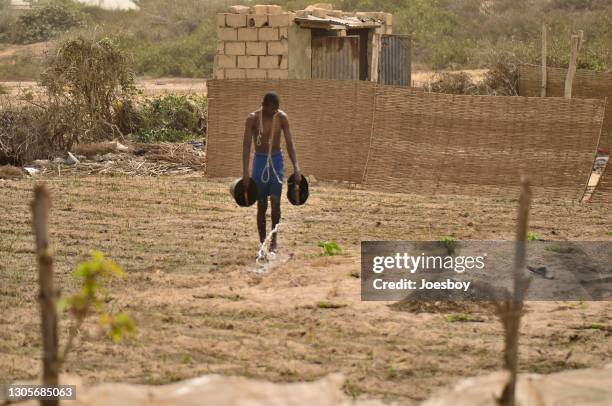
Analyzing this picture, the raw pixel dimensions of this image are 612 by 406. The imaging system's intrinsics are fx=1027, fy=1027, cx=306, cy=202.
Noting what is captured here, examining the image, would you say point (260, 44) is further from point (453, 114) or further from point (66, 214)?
point (66, 214)

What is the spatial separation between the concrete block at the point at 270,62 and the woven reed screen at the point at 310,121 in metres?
1.81

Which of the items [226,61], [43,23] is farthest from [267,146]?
[43,23]

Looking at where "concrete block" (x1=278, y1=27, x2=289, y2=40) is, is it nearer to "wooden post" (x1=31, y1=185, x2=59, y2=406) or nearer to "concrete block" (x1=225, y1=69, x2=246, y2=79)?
"concrete block" (x1=225, y1=69, x2=246, y2=79)

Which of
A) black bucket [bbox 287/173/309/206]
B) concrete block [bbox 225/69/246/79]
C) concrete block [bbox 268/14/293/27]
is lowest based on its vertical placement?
black bucket [bbox 287/173/309/206]

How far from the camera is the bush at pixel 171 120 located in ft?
58.2

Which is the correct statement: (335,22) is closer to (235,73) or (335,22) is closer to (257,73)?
(257,73)

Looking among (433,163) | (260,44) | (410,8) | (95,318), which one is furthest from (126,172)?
(410,8)

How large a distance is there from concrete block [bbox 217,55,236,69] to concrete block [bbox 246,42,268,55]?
0.98ft

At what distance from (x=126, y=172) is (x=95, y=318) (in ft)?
26.6

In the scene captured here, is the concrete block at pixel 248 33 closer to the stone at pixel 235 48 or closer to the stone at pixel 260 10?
the stone at pixel 235 48

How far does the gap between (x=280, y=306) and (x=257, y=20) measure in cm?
939

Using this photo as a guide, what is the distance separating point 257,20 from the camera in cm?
1622

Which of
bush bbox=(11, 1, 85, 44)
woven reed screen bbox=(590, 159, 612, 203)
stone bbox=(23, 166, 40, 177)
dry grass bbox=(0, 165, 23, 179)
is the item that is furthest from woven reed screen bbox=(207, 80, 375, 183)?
bush bbox=(11, 1, 85, 44)

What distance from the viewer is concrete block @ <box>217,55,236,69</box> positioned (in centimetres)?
1647
